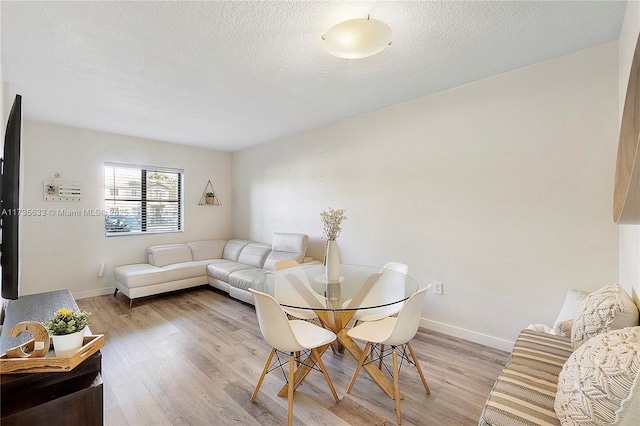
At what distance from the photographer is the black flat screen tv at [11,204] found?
1392mm

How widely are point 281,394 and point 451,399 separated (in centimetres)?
117

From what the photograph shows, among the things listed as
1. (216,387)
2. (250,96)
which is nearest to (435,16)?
(250,96)

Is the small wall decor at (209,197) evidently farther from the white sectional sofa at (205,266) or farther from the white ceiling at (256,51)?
the white ceiling at (256,51)

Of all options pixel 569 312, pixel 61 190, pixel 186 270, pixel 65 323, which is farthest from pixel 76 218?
pixel 569 312

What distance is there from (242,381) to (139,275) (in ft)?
8.46

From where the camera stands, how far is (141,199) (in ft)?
15.6

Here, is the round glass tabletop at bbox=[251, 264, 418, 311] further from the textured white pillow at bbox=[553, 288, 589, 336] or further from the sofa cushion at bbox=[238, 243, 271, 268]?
the sofa cushion at bbox=[238, 243, 271, 268]

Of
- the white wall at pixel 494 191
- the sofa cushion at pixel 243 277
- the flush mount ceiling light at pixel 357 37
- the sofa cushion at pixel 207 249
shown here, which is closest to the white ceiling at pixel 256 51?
the flush mount ceiling light at pixel 357 37

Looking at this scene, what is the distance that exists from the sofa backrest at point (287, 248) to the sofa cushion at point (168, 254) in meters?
1.51

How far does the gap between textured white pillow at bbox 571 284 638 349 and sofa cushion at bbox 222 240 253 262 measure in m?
4.33

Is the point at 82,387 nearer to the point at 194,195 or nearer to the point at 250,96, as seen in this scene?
the point at 250,96

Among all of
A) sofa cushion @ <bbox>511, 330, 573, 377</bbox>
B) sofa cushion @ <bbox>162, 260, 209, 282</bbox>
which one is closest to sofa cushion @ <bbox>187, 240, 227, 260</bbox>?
sofa cushion @ <bbox>162, 260, 209, 282</bbox>

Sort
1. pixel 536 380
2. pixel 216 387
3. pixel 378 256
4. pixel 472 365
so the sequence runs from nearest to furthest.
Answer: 1. pixel 536 380
2. pixel 216 387
3. pixel 472 365
4. pixel 378 256

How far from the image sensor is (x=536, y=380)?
4.40 feet
